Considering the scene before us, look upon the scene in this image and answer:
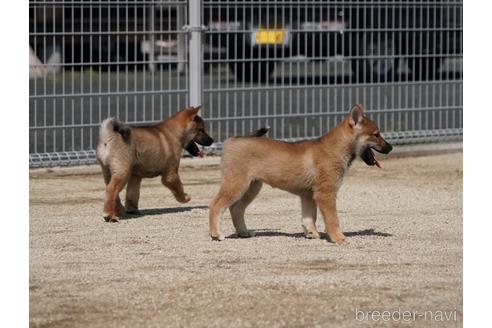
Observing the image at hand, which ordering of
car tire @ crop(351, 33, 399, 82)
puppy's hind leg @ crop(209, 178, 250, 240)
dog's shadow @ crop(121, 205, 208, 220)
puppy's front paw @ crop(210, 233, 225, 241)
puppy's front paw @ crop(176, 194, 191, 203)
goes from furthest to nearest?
car tire @ crop(351, 33, 399, 82), puppy's front paw @ crop(176, 194, 191, 203), dog's shadow @ crop(121, 205, 208, 220), puppy's front paw @ crop(210, 233, 225, 241), puppy's hind leg @ crop(209, 178, 250, 240)

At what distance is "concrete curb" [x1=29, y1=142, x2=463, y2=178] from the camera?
1389cm

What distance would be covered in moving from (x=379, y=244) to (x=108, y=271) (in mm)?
2169

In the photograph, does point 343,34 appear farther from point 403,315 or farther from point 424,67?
point 403,315

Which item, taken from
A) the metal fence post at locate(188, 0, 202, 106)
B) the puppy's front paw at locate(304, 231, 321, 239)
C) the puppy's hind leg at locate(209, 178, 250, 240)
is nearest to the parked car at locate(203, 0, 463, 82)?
the metal fence post at locate(188, 0, 202, 106)

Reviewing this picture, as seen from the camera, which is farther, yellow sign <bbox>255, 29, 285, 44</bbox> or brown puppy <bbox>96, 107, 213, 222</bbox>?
yellow sign <bbox>255, 29, 285, 44</bbox>

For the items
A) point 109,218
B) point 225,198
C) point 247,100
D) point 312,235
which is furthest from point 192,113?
point 247,100

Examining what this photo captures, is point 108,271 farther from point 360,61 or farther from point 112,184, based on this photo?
point 360,61

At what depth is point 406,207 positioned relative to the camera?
1160 centimetres

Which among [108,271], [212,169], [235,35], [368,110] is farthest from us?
[368,110]

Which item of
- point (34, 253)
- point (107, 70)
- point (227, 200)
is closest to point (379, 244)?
point (227, 200)

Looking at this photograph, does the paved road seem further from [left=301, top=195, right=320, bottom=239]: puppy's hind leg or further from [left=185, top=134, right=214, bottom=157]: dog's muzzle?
[left=301, top=195, right=320, bottom=239]: puppy's hind leg

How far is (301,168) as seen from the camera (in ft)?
31.3

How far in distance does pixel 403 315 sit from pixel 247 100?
345 inches

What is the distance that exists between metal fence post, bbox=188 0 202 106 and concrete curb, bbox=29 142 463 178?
77 centimetres
